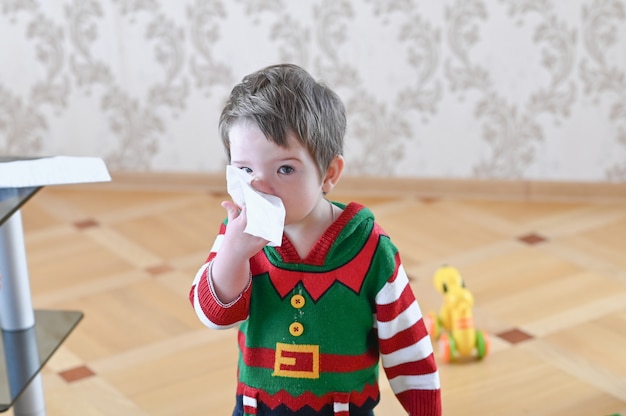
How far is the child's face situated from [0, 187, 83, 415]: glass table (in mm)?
530

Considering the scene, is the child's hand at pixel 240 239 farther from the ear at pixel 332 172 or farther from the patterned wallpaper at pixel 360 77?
the patterned wallpaper at pixel 360 77

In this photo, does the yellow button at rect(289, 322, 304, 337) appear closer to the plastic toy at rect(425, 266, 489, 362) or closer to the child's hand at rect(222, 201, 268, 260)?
the child's hand at rect(222, 201, 268, 260)

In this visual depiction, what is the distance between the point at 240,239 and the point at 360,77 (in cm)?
199

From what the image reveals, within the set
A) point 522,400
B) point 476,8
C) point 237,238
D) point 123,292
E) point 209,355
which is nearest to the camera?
point 237,238

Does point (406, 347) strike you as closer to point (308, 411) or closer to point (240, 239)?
point (308, 411)

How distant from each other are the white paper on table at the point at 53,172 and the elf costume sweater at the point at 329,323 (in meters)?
0.36

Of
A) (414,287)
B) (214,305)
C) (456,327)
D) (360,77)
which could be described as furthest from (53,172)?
(360,77)

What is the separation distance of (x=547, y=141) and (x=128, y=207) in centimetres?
131

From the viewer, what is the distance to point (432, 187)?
3295 mm

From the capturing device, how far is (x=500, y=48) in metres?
3.12

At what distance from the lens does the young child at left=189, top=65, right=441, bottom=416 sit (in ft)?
4.35

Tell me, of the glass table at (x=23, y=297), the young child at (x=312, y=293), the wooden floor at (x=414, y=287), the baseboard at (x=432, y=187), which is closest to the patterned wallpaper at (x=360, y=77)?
the baseboard at (x=432, y=187)

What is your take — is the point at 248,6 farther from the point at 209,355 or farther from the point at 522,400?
the point at 522,400

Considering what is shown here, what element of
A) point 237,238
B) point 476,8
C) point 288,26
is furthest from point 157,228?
point 237,238
